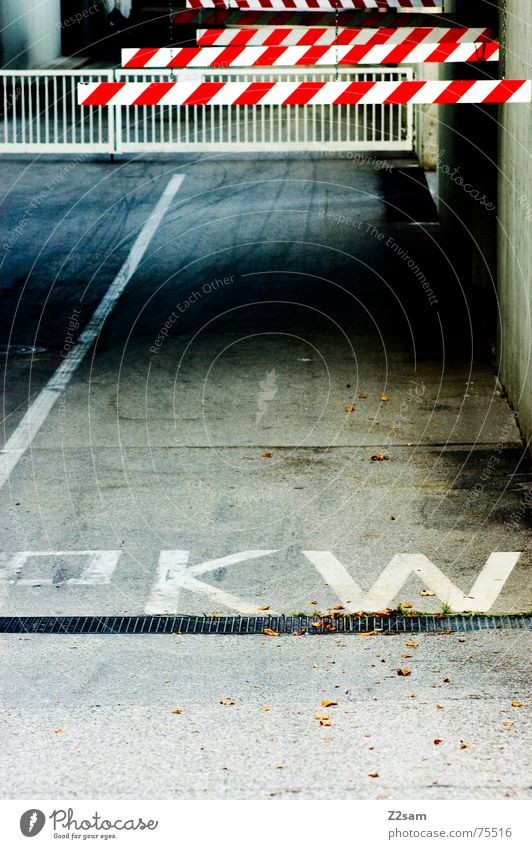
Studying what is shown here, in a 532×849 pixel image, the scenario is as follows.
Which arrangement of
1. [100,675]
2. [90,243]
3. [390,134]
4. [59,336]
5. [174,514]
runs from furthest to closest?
[390,134]
[90,243]
[59,336]
[174,514]
[100,675]

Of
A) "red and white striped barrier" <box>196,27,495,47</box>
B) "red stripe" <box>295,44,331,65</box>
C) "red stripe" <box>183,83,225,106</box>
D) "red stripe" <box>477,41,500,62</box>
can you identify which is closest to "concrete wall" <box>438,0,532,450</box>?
"red stripe" <box>477,41,500,62</box>

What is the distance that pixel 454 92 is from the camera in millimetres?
9164

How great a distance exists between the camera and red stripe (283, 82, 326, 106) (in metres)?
9.28

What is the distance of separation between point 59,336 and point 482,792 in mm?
9685

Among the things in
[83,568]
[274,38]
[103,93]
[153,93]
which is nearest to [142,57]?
[153,93]

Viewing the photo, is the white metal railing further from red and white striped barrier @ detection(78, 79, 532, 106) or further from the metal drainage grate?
the metal drainage grate

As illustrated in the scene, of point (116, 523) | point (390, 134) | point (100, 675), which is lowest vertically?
point (390, 134)

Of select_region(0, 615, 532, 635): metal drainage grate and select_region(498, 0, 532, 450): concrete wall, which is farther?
select_region(498, 0, 532, 450): concrete wall

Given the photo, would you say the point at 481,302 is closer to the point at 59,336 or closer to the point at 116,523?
the point at 59,336

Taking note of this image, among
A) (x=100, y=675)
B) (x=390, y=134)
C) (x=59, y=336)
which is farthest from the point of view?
(x=390, y=134)

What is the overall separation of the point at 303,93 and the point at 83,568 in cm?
366

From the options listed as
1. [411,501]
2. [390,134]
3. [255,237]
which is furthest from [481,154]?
[390,134]

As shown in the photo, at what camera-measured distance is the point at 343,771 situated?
5219 millimetres

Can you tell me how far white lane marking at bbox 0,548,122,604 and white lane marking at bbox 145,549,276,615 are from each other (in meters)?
0.31
